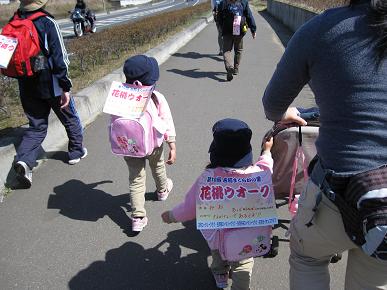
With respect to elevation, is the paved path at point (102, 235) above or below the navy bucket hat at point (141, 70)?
below

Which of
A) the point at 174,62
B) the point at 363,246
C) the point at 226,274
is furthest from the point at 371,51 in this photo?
the point at 174,62

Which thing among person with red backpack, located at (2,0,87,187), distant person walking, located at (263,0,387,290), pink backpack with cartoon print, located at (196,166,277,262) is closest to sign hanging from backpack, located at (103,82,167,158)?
pink backpack with cartoon print, located at (196,166,277,262)

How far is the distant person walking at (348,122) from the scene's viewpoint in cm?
128

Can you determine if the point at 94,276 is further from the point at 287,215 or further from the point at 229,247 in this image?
the point at 287,215

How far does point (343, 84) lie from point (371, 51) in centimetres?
13

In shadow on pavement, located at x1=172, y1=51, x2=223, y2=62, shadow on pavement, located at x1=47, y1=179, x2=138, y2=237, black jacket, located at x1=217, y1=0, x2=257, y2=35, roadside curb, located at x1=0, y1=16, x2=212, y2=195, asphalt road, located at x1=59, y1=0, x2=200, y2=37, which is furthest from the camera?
asphalt road, located at x1=59, y1=0, x2=200, y2=37

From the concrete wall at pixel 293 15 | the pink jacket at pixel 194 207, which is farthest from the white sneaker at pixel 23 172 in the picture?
the concrete wall at pixel 293 15

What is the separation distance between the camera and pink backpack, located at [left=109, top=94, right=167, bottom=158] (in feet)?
9.49

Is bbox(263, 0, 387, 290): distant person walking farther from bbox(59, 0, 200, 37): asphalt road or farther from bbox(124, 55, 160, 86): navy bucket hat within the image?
bbox(59, 0, 200, 37): asphalt road

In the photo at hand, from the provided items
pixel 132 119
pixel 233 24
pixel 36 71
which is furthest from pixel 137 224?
pixel 233 24

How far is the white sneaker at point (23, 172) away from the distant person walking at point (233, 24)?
501cm

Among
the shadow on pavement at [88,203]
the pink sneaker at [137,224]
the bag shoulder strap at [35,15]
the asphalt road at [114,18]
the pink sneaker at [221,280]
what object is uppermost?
the bag shoulder strap at [35,15]

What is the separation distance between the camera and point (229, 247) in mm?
2115

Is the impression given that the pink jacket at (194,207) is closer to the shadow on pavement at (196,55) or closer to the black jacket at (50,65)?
the black jacket at (50,65)
